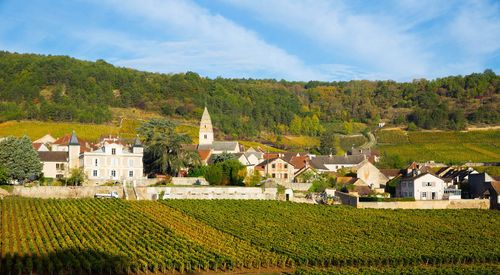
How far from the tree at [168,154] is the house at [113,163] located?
2.36 metres

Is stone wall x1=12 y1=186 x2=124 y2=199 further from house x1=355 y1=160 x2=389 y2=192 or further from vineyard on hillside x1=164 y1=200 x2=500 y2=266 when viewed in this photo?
house x1=355 y1=160 x2=389 y2=192

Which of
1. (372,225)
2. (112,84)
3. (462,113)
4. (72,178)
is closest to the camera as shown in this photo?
(372,225)

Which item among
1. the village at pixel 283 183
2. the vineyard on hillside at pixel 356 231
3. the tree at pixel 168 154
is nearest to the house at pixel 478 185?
the village at pixel 283 183

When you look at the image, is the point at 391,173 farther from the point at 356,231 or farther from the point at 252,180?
the point at 356,231

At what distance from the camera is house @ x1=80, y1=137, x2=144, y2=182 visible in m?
67.9

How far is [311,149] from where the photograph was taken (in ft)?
394

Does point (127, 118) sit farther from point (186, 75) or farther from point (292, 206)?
point (292, 206)

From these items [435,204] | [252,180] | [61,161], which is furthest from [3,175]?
[435,204]

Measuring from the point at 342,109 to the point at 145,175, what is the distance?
97343 millimetres

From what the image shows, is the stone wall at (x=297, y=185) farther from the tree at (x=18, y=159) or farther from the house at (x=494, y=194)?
the tree at (x=18, y=159)

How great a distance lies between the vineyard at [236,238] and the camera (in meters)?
36.2

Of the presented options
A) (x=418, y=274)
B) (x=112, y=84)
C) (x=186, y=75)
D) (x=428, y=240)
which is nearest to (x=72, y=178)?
(x=428, y=240)

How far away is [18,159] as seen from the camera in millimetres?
64438

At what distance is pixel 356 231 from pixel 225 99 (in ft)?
356
